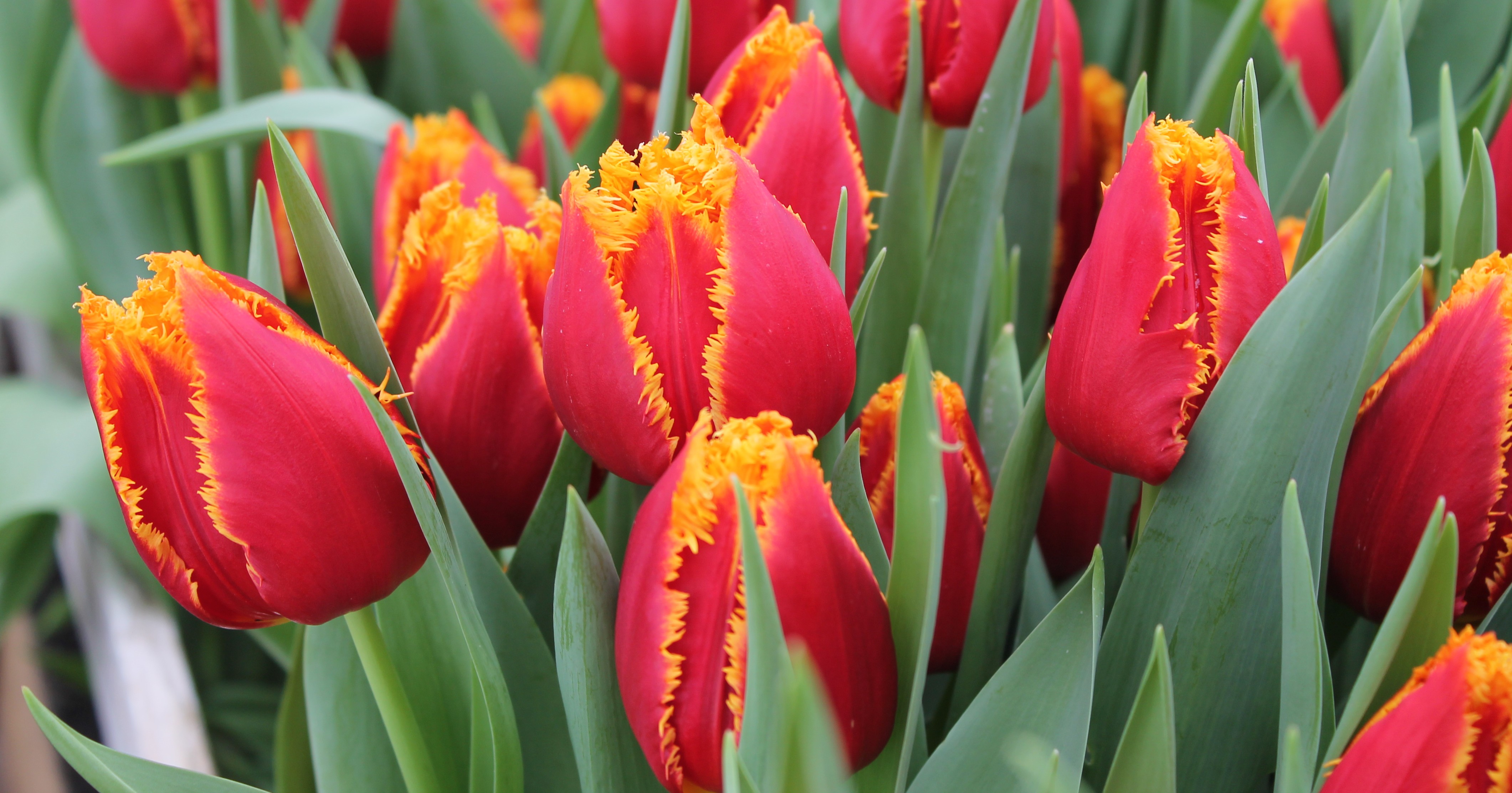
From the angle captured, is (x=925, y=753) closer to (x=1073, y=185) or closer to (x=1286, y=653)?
(x=1286, y=653)

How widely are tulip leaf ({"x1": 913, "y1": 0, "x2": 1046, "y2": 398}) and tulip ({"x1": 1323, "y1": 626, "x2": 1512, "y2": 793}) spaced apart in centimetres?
23

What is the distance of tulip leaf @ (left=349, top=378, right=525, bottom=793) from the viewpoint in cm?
27

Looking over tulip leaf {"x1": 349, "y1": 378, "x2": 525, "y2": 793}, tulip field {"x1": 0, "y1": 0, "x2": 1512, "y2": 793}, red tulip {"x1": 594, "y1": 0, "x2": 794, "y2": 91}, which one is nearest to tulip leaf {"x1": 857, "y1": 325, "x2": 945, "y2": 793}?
tulip field {"x1": 0, "y1": 0, "x2": 1512, "y2": 793}

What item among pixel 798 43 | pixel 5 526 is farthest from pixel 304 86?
pixel 798 43

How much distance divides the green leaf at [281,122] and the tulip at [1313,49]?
468mm

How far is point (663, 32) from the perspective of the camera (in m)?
0.51

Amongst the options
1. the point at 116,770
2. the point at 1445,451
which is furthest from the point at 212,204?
the point at 1445,451

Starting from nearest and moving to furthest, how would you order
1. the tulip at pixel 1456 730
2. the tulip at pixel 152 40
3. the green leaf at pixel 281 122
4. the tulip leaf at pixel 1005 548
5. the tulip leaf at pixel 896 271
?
the tulip at pixel 1456 730, the tulip leaf at pixel 1005 548, the tulip leaf at pixel 896 271, the green leaf at pixel 281 122, the tulip at pixel 152 40

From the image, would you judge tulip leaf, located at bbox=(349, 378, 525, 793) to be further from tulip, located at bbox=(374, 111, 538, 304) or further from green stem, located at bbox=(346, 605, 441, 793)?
tulip, located at bbox=(374, 111, 538, 304)

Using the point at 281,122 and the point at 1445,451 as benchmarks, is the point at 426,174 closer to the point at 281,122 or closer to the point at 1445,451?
the point at 281,122

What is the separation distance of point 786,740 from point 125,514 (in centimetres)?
18

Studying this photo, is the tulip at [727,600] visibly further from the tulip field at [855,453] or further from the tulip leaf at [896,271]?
the tulip leaf at [896,271]

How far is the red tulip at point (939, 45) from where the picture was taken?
394 mm

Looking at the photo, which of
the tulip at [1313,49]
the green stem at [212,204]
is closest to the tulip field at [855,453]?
the tulip at [1313,49]
